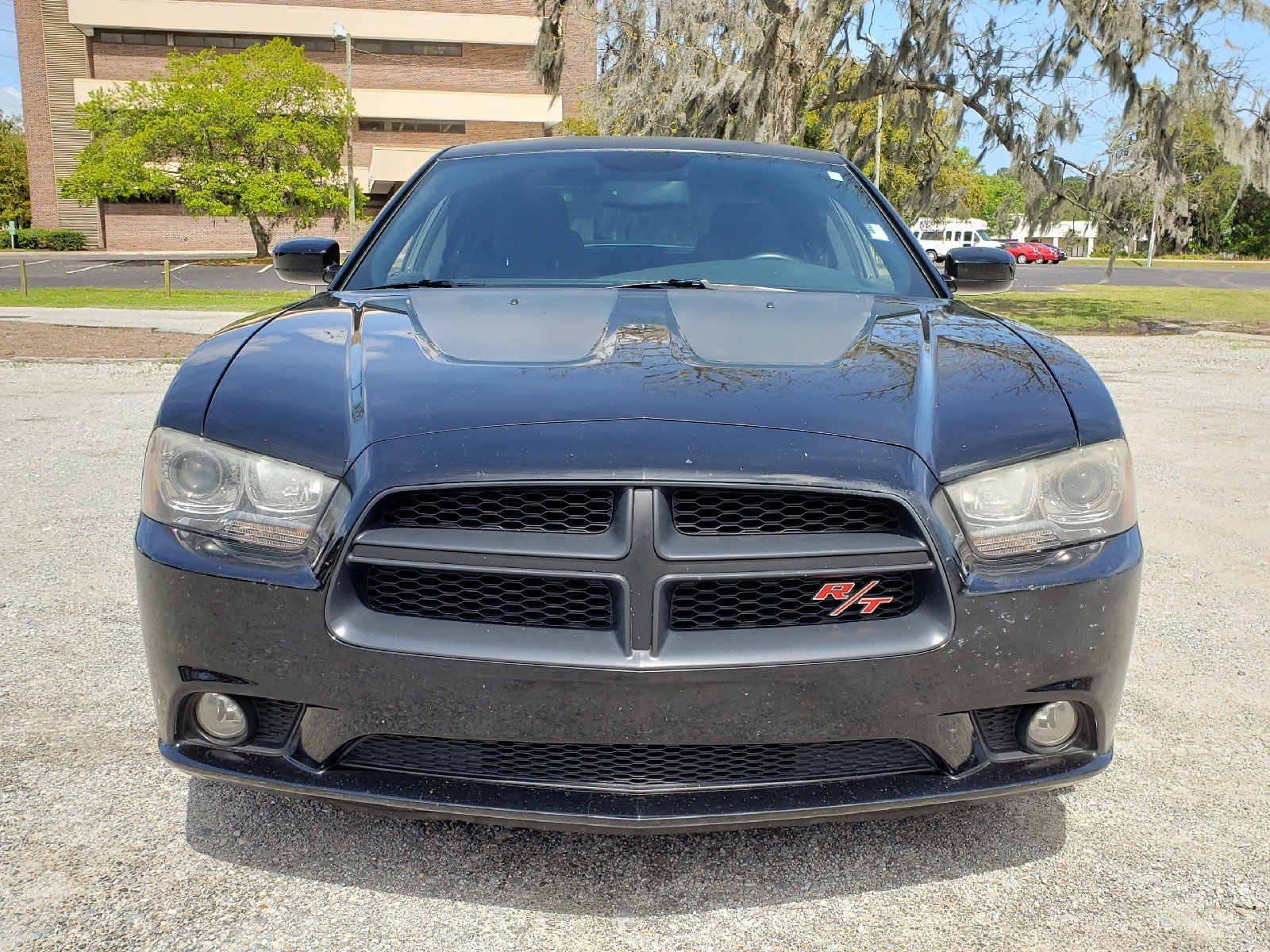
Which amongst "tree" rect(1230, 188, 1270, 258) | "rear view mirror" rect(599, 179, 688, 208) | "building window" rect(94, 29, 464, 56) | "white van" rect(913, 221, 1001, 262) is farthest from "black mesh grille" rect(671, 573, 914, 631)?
"tree" rect(1230, 188, 1270, 258)

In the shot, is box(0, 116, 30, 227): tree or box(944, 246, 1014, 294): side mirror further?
box(0, 116, 30, 227): tree

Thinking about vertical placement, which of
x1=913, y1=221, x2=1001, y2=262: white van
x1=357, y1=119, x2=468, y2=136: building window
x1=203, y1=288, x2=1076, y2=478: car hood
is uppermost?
x1=357, y1=119, x2=468, y2=136: building window

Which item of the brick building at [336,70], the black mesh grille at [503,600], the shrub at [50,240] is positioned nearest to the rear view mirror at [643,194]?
the black mesh grille at [503,600]

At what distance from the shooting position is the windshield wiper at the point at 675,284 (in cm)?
300

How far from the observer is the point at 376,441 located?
197 cm

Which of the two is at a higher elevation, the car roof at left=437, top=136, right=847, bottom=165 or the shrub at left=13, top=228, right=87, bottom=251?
the car roof at left=437, top=136, right=847, bottom=165

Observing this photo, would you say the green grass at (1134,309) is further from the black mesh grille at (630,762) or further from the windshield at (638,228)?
the black mesh grille at (630,762)

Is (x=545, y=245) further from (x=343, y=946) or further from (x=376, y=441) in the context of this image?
(x=343, y=946)

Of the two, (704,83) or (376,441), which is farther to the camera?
(704,83)

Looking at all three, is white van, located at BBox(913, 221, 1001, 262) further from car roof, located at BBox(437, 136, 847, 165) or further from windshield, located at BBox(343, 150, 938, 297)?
windshield, located at BBox(343, 150, 938, 297)

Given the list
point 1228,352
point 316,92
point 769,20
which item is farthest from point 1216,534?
point 316,92

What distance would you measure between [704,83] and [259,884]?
1586 cm

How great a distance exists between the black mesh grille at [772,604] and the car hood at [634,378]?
0.26 m

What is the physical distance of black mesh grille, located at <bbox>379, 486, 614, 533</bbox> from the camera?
1898 millimetres
